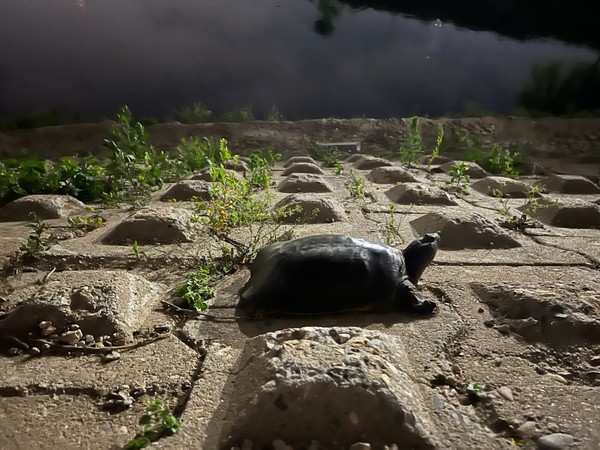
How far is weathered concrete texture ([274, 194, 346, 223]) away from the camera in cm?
261

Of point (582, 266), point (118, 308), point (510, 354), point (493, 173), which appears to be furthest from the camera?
point (493, 173)

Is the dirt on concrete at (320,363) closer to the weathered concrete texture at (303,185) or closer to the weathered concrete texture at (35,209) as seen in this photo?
the weathered concrete texture at (35,209)

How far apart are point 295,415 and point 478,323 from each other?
0.76 metres

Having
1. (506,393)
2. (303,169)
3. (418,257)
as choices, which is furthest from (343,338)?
(303,169)

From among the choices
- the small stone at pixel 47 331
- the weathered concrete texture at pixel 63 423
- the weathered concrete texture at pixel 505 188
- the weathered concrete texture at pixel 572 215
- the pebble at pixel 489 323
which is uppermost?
the pebble at pixel 489 323

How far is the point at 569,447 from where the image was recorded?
86 cm

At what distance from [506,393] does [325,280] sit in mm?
601

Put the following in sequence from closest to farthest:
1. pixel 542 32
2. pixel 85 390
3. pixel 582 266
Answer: pixel 85 390
pixel 582 266
pixel 542 32

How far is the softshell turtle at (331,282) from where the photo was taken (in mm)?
1406

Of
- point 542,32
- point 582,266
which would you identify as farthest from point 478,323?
point 542,32

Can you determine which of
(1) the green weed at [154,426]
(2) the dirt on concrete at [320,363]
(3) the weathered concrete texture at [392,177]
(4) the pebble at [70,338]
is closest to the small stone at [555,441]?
(2) the dirt on concrete at [320,363]

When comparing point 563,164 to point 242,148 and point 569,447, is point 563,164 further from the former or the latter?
point 569,447

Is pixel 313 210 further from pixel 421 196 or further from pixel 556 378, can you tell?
pixel 556 378

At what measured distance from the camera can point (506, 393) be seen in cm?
103
